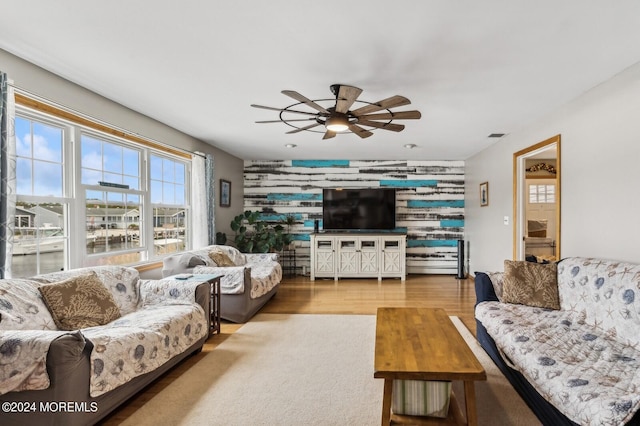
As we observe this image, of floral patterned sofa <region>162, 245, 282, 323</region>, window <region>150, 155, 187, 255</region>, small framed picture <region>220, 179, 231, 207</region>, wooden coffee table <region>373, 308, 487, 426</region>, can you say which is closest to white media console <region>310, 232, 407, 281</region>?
small framed picture <region>220, 179, 231, 207</region>

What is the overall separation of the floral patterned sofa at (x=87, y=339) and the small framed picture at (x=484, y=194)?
4559 mm

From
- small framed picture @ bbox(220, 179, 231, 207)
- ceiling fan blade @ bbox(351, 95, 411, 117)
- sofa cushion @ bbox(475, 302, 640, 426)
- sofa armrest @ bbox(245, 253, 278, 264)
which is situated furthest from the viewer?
small framed picture @ bbox(220, 179, 231, 207)

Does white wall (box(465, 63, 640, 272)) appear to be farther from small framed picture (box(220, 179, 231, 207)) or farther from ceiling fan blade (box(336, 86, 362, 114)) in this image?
small framed picture (box(220, 179, 231, 207))

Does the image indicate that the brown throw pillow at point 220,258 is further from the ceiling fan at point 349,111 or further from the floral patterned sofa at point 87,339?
the ceiling fan at point 349,111

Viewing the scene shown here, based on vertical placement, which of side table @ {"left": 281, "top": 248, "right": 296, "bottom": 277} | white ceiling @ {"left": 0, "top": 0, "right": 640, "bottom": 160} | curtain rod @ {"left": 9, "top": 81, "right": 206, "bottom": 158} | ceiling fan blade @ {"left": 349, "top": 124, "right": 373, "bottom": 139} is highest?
white ceiling @ {"left": 0, "top": 0, "right": 640, "bottom": 160}

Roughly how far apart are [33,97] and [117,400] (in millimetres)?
2349

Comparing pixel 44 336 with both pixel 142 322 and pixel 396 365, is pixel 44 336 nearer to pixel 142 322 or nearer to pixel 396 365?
pixel 142 322

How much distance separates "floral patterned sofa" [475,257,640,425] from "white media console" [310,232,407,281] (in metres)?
3.00

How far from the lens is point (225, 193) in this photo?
589 centimetres

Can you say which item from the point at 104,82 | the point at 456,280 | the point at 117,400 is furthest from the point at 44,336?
the point at 456,280

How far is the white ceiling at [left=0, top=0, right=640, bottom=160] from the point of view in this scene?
1.84m

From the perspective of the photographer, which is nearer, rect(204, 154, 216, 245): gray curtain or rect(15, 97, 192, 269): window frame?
rect(15, 97, 192, 269): window frame

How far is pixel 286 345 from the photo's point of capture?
311cm

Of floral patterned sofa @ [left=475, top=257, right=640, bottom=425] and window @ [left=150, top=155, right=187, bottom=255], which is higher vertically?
window @ [left=150, top=155, right=187, bottom=255]
